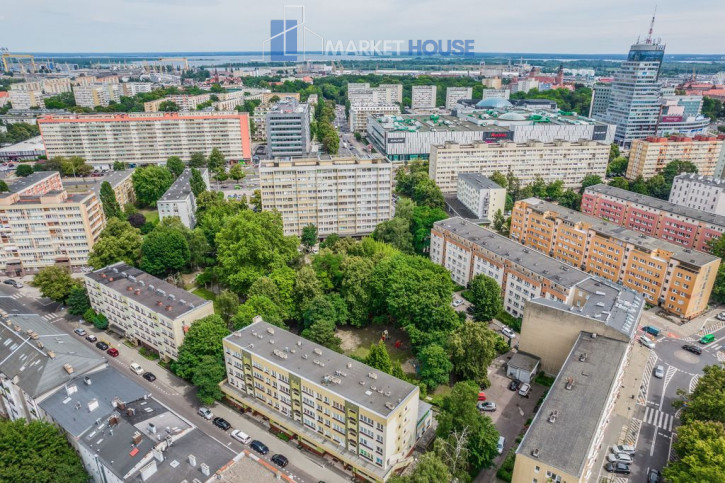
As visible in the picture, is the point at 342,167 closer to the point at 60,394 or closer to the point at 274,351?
the point at 274,351

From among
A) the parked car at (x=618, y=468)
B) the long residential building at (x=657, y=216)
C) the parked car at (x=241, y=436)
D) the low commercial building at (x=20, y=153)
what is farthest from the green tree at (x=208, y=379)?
the low commercial building at (x=20, y=153)

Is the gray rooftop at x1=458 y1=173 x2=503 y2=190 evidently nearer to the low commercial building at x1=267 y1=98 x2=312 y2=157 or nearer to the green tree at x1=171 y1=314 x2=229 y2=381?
the low commercial building at x1=267 y1=98 x2=312 y2=157

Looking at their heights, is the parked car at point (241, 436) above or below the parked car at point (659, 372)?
below

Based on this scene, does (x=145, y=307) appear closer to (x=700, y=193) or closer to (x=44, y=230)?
(x=44, y=230)

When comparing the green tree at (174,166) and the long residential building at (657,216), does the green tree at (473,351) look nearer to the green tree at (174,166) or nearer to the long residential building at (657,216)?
the long residential building at (657,216)

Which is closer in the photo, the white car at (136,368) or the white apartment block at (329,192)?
the white car at (136,368)

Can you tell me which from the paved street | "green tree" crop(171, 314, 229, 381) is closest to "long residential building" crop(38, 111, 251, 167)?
the paved street

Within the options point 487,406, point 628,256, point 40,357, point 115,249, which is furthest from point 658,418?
point 115,249
